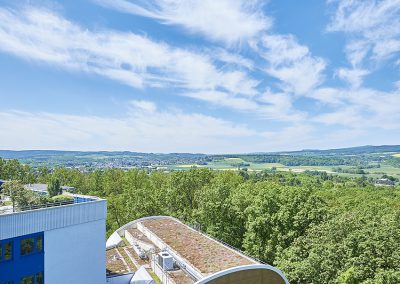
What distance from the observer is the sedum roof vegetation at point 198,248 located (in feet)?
73.2

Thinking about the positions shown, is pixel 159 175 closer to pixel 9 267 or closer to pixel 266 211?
pixel 266 211

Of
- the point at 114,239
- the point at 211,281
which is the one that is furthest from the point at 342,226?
the point at 114,239

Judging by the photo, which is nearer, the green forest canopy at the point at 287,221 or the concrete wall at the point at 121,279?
the concrete wall at the point at 121,279

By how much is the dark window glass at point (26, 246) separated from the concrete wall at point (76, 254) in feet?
2.43

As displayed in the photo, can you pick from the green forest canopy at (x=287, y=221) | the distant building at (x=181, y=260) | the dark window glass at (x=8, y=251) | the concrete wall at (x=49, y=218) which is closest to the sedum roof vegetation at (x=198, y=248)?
the distant building at (x=181, y=260)

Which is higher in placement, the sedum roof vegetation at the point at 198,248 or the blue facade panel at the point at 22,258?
the blue facade panel at the point at 22,258

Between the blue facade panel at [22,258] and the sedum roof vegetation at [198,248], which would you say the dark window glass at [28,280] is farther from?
the sedum roof vegetation at [198,248]

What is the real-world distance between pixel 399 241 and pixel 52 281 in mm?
23211

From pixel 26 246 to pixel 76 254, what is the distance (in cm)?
295

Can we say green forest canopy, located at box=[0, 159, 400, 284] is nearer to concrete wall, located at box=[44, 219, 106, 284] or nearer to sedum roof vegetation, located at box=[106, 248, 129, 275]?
sedum roof vegetation, located at box=[106, 248, 129, 275]

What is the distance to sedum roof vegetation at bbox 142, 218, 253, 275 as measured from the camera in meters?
22.3

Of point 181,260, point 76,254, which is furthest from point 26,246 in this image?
point 181,260

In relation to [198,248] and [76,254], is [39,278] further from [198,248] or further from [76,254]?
[198,248]

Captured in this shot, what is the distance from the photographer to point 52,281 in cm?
1762
